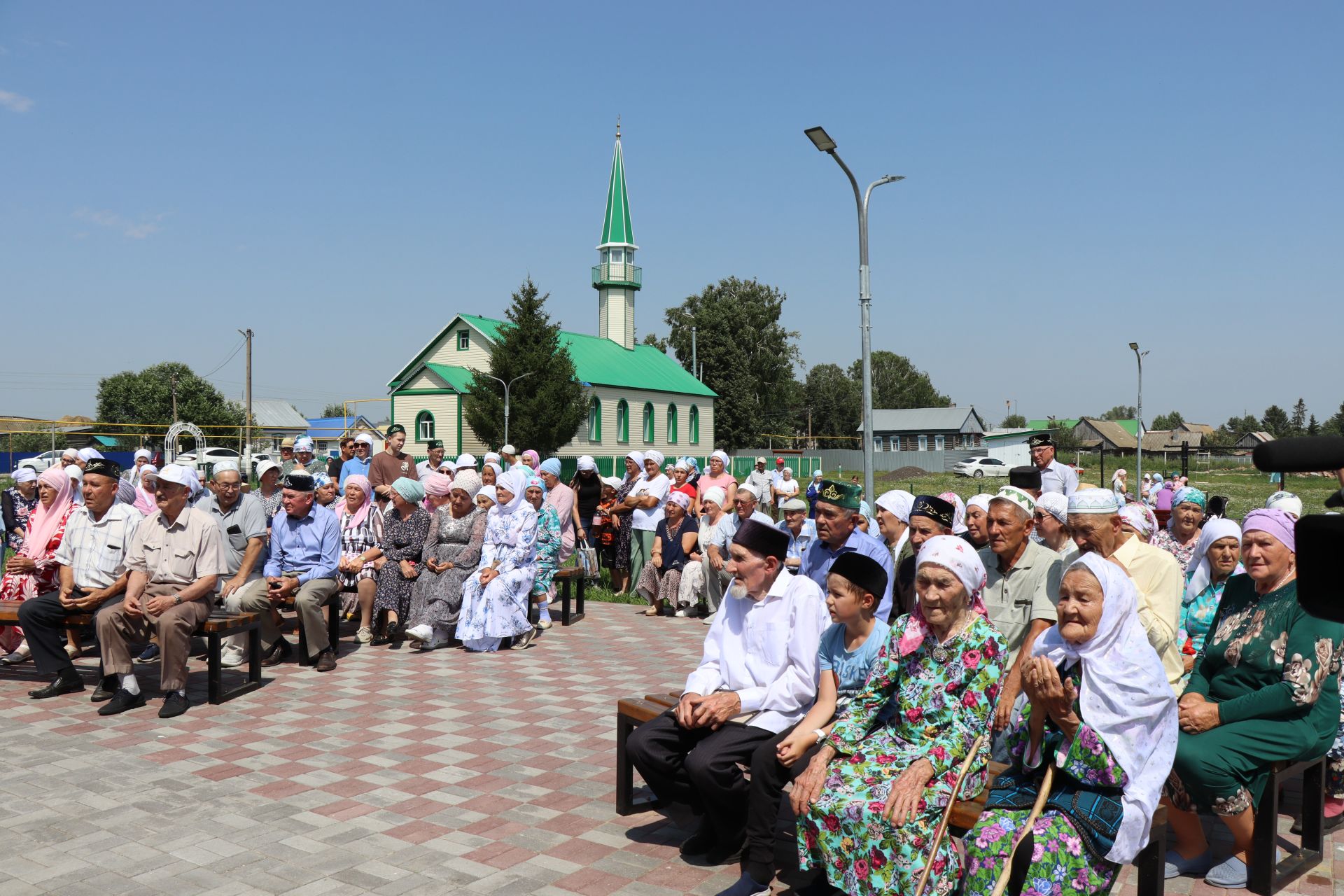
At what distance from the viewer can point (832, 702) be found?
4.45 m

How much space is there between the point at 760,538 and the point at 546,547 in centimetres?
592

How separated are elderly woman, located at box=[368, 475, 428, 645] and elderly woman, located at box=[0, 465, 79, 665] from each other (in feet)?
8.21

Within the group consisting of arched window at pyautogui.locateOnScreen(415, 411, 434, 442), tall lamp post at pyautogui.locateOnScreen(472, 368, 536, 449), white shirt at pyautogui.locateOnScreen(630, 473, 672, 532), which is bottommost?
white shirt at pyautogui.locateOnScreen(630, 473, 672, 532)

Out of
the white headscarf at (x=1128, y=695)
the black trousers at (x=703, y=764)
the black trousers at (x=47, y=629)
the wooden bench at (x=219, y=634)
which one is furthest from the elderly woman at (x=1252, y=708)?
the black trousers at (x=47, y=629)

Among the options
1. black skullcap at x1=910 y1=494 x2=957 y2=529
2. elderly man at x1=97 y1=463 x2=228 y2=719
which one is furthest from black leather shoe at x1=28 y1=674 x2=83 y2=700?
black skullcap at x1=910 y1=494 x2=957 y2=529

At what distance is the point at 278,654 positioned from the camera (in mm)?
8820

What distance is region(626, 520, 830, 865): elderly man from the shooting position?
4.45m

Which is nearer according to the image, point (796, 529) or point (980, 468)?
point (796, 529)

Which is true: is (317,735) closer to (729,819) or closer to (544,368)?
(729,819)

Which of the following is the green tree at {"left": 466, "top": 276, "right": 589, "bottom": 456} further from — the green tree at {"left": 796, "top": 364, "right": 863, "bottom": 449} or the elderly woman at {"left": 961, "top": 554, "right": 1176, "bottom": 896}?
the green tree at {"left": 796, "top": 364, "right": 863, "bottom": 449}

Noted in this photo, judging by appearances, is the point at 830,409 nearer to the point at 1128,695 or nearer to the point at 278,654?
the point at 278,654

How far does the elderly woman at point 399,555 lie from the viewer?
9.66 meters

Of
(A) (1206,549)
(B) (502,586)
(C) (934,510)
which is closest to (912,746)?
(C) (934,510)

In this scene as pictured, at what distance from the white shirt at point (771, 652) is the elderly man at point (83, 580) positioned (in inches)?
200
